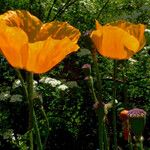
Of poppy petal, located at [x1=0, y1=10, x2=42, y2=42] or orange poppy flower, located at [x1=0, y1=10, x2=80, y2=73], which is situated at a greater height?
poppy petal, located at [x1=0, y1=10, x2=42, y2=42]

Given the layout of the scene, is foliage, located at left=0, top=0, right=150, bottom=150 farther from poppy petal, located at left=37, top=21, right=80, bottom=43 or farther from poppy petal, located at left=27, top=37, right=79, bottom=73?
poppy petal, located at left=27, top=37, right=79, bottom=73

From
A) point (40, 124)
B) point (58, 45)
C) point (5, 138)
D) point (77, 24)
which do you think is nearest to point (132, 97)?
point (40, 124)

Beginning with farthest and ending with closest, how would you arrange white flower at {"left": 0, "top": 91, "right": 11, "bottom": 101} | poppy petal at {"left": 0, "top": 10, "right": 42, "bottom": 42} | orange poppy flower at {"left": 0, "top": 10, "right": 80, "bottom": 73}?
1. white flower at {"left": 0, "top": 91, "right": 11, "bottom": 101}
2. poppy petal at {"left": 0, "top": 10, "right": 42, "bottom": 42}
3. orange poppy flower at {"left": 0, "top": 10, "right": 80, "bottom": 73}

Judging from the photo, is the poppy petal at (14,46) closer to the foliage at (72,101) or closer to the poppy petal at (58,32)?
the poppy petal at (58,32)

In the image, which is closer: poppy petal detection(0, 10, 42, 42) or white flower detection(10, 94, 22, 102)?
poppy petal detection(0, 10, 42, 42)

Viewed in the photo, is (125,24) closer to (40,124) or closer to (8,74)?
(40,124)

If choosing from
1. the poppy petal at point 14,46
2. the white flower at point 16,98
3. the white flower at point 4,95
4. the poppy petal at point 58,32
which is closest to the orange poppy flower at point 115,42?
the poppy petal at point 58,32

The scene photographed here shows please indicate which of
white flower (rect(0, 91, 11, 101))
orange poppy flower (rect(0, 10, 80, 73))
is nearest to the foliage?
Answer: white flower (rect(0, 91, 11, 101))

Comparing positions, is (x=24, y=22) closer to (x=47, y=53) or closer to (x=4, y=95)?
(x=47, y=53)
